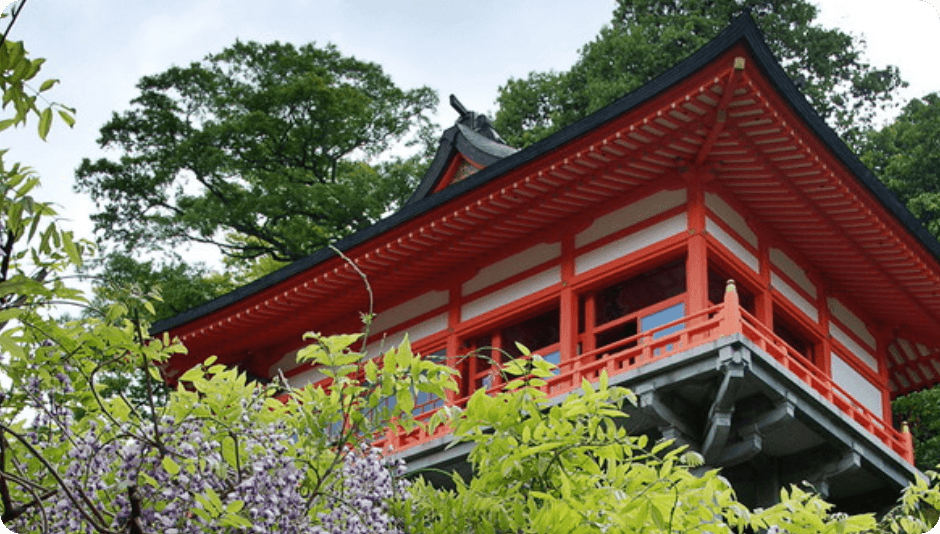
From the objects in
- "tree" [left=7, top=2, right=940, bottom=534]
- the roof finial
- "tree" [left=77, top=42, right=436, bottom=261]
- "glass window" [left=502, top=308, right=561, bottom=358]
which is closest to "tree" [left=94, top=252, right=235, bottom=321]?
"tree" [left=77, top=42, right=436, bottom=261]

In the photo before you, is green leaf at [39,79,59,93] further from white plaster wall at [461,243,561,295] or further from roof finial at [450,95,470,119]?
roof finial at [450,95,470,119]

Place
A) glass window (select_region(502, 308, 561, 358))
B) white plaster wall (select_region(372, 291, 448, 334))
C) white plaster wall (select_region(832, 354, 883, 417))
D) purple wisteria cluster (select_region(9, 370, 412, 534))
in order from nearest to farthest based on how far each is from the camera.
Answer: purple wisteria cluster (select_region(9, 370, 412, 534)) < white plaster wall (select_region(832, 354, 883, 417)) < glass window (select_region(502, 308, 561, 358)) < white plaster wall (select_region(372, 291, 448, 334))

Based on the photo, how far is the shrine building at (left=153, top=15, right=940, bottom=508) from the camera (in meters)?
14.4

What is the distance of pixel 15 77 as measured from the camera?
17.7ft

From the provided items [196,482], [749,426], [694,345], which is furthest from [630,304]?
[196,482]

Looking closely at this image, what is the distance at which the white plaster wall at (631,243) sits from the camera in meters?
15.7

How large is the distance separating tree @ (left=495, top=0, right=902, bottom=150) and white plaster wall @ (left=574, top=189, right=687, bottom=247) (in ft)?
50.8

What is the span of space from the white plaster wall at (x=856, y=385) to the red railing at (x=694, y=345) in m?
1.06

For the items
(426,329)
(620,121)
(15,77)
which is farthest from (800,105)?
(15,77)

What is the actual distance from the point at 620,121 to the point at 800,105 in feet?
6.69

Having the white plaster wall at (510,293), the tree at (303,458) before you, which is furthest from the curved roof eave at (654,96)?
the tree at (303,458)

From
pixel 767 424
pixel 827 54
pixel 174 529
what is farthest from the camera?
pixel 827 54

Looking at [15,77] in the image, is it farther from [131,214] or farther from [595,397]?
[131,214]

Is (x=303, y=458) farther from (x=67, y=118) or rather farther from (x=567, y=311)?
(x=567, y=311)
